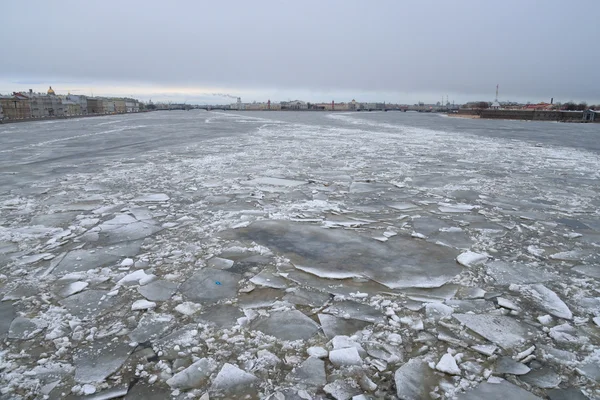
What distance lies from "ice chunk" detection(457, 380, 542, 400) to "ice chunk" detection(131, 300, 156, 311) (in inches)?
90.1

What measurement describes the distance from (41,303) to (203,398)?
1.82m

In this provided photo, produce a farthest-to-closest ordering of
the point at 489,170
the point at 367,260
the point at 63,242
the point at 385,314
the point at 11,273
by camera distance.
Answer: the point at 489,170 < the point at 63,242 < the point at 367,260 < the point at 11,273 < the point at 385,314

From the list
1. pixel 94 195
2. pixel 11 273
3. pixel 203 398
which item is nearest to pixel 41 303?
pixel 11 273

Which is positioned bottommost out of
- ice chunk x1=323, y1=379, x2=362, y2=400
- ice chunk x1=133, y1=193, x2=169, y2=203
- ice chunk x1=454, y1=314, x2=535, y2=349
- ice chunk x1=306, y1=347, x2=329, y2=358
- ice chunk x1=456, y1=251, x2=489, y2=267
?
ice chunk x1=323, y1=379, x2=362, y2=400

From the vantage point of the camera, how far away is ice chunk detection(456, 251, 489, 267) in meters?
3.74

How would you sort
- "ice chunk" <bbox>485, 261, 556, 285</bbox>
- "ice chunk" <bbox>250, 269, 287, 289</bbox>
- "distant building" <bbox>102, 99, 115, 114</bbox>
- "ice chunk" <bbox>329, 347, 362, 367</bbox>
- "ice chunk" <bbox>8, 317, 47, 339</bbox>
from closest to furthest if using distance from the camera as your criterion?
"ice chunk" <bbox>329, 347, 362, 367</bbox>
"ice chunk" <bbox>8, 317, 47, 339</bbox>
"ice chunk" <bbox>250, 269, 287, 289</bbox>
"ice chunk" <bbox>485, 261, 556, 285</bbox>
"distant building" <bbox>102, 99, 115, 114</bbox>

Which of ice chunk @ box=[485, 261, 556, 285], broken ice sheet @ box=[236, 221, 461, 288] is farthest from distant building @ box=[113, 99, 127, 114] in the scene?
ice chunk @ box=[485, 261, 556, 285]

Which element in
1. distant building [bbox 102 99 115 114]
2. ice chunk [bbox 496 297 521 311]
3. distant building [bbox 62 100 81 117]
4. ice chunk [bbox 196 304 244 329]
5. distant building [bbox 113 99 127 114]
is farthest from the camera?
distant building [bbox 113 99 127 114]

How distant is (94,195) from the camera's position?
6.38 metres

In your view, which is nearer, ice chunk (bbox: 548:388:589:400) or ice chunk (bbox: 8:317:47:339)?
ice chunk (bbox: 548:388:589:400)

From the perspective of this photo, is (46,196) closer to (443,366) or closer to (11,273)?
(11,273)

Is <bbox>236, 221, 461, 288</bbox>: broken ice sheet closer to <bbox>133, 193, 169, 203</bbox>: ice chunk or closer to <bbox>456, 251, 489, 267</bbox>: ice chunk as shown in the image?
<bbox>456, 251, 489, 267</bbox>: ice chunk

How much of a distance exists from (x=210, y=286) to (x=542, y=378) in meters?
2.51

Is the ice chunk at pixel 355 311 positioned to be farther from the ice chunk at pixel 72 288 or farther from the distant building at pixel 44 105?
the distant building at pixel 44 105
